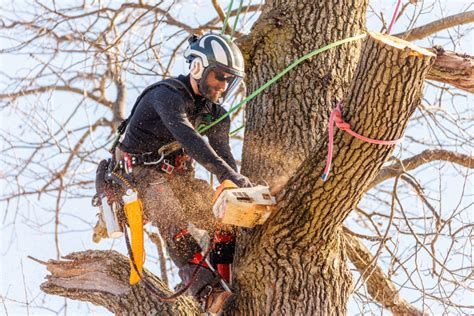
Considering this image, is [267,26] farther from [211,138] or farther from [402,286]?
[402,286]

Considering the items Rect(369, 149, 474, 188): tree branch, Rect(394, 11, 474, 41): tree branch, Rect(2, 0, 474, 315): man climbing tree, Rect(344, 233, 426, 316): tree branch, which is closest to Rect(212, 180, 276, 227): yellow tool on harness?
Rect(2, 0, 474, 315): man climbing tree

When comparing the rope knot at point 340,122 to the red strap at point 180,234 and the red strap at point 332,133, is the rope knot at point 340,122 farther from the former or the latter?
the red strap at point 180,234

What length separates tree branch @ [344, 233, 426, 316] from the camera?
5.30 meters

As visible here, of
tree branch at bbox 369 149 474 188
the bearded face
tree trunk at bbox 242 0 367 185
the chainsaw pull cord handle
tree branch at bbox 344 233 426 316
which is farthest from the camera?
tree branch at bbox 369 149 474 188

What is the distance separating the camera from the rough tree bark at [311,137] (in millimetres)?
3303

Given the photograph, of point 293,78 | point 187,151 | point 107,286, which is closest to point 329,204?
point 187,151

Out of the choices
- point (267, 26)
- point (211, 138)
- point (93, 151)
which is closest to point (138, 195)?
point (211, 138)

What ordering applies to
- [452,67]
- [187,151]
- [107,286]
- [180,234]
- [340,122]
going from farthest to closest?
A: [107,286]
[180,234]
[187,151]
[452,67]
[340,122]

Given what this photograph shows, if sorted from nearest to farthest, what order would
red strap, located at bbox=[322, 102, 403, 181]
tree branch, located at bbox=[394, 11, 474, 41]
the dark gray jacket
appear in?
red strap, located at bbox=[322, 102, 403, 181] < the dark gray jacket < tree branch, located at bbox=[394, 11, 474, 41]

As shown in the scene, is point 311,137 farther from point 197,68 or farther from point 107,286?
point 107,286

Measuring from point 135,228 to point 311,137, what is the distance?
50.9 inches

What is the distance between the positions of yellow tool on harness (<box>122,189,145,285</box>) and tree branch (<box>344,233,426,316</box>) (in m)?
1.77

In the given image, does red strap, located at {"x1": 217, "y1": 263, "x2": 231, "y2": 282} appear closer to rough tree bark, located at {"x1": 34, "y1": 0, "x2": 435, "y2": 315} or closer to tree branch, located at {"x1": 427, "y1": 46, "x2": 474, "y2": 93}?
rough tree bark, located at {"x1": 34, "y1": 0, "x2": 435, "y2": 315}

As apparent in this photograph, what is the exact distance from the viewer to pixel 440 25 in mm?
5766
